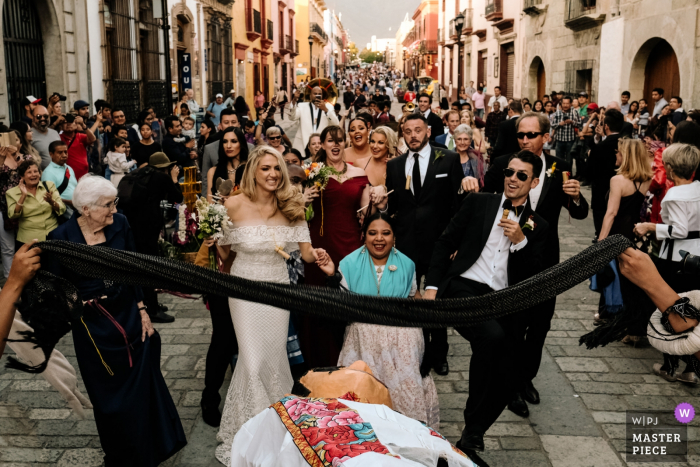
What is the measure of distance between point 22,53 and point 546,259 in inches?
457

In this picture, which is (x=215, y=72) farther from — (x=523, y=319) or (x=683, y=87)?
(x=523, y=319)

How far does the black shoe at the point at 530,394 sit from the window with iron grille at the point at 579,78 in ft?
57.0

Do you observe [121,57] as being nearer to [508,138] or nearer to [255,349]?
[508,138]

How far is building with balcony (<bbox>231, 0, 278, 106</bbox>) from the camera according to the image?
108 feet

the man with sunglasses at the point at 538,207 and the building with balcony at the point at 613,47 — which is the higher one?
the building with balcony at the point at 613,47

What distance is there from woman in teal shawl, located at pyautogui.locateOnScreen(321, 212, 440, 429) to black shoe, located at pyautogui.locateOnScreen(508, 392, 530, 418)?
0.77 metres

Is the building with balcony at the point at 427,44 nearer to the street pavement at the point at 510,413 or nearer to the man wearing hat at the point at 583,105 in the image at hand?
the man wearing hat at the point at 583,105

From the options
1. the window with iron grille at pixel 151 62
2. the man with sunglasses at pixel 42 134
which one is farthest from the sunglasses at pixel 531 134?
the window with iron grille at pixel 151 62

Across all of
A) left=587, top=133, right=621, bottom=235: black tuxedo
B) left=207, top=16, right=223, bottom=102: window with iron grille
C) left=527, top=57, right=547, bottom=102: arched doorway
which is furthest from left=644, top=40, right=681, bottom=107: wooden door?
left=207, top=16, right=223, bottom=102: window with iron grille

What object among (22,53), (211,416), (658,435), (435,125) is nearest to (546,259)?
(658,435)

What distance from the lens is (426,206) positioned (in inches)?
239

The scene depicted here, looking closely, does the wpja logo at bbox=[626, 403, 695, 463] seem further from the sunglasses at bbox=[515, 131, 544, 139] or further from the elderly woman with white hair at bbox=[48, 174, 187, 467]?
the elderly woman with white hair at bbox=[48, 174, 187, 467]

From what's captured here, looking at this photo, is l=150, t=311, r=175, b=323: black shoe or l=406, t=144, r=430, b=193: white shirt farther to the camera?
l=150, t=311, r=175, b=323: black shoe

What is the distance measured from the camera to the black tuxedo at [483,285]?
4.18 metres
